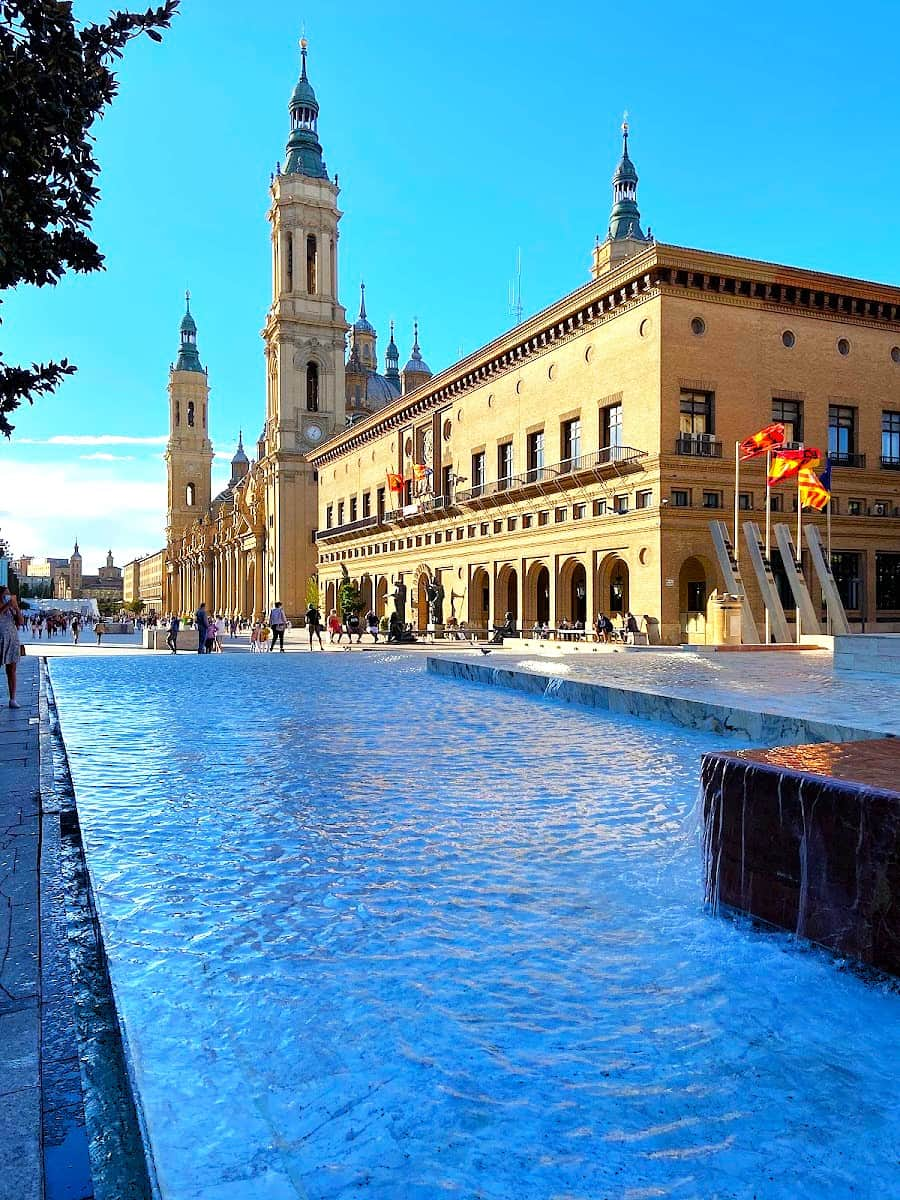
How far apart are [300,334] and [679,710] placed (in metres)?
63.3

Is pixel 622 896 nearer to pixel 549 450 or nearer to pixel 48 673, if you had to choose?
pixel 48 673

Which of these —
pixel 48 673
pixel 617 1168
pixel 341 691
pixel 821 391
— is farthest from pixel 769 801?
pixel 821 391

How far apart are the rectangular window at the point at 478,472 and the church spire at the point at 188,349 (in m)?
78.8

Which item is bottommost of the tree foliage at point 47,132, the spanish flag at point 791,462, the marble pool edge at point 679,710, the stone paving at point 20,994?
the stone paving at point 20,994

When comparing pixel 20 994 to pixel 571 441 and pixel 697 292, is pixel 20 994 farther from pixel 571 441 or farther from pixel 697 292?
pixel 571 441

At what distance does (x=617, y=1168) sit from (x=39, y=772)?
15.8 feet

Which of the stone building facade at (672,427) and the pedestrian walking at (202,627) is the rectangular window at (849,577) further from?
the pedestrian walking at (202,627)

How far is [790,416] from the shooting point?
30219mm

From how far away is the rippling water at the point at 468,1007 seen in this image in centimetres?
188

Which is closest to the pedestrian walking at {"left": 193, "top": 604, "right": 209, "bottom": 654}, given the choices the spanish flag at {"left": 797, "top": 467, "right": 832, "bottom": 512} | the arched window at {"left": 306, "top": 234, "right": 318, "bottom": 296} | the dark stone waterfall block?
the spanish flag at {"left": 797, "top": 467, "right": 832, "bottom": 512}

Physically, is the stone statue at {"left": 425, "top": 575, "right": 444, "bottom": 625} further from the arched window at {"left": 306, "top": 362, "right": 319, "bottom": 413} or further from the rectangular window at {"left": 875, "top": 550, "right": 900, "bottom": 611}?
the arched window at {"left": 306, "top": 362, "right": 319, "bottom": 413}

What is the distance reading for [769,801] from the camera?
3.11 m

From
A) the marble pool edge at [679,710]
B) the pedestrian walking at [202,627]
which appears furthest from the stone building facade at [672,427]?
the marble pool edge at [679,710]

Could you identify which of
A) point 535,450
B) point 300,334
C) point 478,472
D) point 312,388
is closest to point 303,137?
point 300,334
